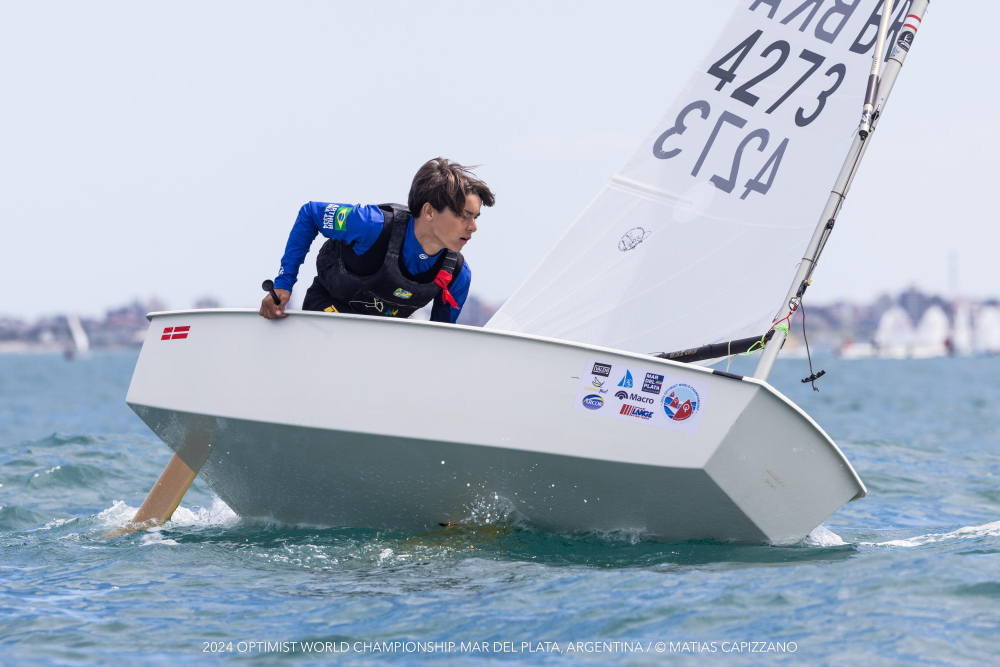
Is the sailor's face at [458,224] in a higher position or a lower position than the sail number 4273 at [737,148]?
lower

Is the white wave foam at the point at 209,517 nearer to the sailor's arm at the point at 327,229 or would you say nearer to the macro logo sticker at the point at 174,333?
the macro logo sticker at the point at 174,333

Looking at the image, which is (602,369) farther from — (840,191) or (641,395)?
A: (840,191)

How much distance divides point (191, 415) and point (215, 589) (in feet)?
2.12

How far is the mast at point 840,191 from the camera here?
3.68 m

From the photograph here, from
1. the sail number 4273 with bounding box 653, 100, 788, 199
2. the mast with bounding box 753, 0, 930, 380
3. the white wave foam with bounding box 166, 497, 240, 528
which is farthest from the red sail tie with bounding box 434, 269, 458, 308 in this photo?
the sail number 4273 with bounding box 653, 100, 788, 199

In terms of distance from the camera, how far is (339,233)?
3.52 metres

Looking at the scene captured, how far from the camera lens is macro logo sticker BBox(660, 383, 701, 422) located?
10.1 ft

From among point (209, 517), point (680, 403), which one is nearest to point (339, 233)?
point (680, 403)

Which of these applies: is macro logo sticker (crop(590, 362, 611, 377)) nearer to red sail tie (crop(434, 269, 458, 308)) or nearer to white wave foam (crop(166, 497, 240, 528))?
red sail tie (crop(434, 269, 458, 308))

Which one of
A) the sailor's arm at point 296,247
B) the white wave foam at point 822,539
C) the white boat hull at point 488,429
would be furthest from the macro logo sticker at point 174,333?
the white wave foam at point 822,539

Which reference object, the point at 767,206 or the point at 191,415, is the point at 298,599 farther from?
the point at 767,206

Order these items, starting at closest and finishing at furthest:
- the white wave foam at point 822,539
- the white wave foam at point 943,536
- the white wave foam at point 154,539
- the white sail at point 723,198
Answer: the white wave foam at point 822,539, the white wave foam at point 154,539, the white wave foam at point 943,536, the white sail at point 723,198

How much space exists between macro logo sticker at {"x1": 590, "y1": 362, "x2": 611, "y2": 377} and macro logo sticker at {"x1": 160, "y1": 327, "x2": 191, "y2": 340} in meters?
1.46

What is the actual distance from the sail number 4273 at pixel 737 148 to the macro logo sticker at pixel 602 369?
5.69 feet
